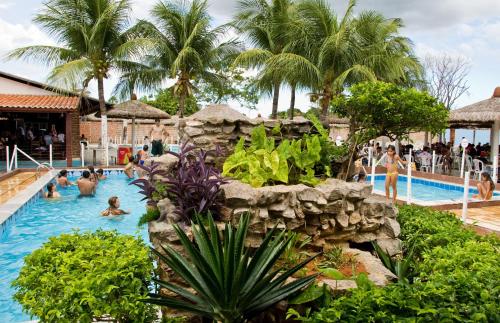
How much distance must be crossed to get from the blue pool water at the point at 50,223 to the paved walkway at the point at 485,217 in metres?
6.24

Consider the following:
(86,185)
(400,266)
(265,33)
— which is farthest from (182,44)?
(400,266)

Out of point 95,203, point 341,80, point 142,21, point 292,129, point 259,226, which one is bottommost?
point 95,203

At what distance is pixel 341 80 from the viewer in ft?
52.1

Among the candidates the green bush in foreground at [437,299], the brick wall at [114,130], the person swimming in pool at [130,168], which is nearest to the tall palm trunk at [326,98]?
the person swimming in pool at [130,168]

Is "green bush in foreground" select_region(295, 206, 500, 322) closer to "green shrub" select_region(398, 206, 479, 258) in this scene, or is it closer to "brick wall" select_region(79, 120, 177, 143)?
"green shrub" select_region(398, 206, 479, 258)

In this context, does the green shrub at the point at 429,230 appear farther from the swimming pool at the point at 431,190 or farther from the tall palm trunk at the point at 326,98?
the tall palm trunk at the point at 326,98

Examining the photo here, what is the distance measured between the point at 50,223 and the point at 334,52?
11817mm

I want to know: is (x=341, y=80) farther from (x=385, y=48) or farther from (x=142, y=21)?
(x=142, y=21)

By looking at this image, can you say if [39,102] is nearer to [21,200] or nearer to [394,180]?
[21,200]

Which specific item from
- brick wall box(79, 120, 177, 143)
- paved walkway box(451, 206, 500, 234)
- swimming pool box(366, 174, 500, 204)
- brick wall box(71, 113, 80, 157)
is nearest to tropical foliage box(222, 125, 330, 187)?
paved walkway box(451, 206, 500, 234)

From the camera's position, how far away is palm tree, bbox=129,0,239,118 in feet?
63.1

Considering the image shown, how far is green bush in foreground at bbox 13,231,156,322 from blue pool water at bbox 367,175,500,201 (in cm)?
1108

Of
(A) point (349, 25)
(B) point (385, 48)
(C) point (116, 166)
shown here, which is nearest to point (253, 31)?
(A) point (349, 25)

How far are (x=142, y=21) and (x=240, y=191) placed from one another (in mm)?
16877
